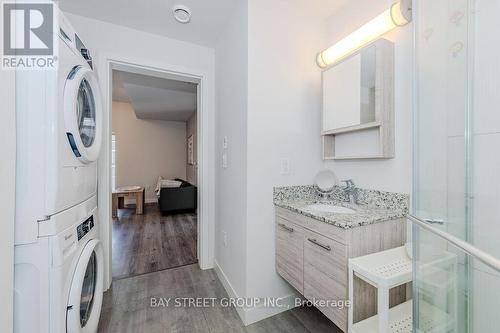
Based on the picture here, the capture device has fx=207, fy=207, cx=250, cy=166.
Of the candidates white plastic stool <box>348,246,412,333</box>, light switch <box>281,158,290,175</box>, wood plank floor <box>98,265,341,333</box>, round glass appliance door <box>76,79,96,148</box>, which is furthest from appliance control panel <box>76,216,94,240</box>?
white plastic stool <box>348,246,412,333</box>

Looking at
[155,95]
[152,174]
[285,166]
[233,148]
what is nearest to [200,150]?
[233,148]

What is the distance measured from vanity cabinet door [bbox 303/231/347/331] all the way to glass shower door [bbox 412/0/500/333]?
0.30m

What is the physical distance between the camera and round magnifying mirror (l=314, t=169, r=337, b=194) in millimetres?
1757

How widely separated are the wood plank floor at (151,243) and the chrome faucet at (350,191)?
1881 mm

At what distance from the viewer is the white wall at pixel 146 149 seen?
561 cm

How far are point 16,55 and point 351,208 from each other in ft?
6.53

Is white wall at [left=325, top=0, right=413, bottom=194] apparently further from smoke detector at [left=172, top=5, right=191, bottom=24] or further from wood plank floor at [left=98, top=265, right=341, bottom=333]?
smoke detector at [left=172, top=5, right=191, bottom=24]

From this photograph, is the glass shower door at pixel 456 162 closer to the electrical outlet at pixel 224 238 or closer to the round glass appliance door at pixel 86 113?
the electrical outlet at pixel 224 238

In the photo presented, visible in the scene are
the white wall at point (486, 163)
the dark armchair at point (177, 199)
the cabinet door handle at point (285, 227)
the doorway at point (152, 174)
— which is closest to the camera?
the white wall at point (486, 163)

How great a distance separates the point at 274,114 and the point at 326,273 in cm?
114

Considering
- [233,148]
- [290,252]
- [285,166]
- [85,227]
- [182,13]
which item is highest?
[182,13]

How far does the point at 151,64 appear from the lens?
2.04 m

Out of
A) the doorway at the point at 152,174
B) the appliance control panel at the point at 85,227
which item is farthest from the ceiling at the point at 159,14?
the appliance control panel at the point at 85,227

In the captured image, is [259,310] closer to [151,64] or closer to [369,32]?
[369,32]
